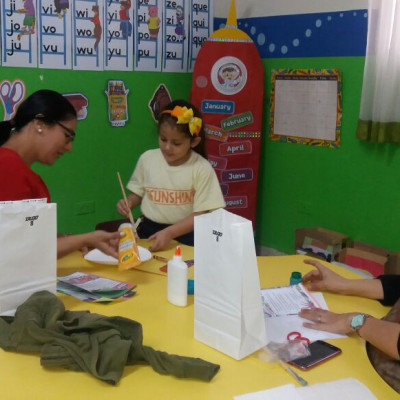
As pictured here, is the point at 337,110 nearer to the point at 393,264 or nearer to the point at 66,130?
the point at 393,264

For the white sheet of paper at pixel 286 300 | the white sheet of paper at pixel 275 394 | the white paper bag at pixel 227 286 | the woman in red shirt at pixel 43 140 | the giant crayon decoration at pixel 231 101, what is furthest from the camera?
the giant crayon decoration at pixel 231 101

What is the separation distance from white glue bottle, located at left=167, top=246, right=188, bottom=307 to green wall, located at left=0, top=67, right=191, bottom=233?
1.92 m

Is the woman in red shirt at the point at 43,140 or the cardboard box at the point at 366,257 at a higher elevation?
the woman in red shirt at the point at 43,140

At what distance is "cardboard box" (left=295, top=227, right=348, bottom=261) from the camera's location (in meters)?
3.40

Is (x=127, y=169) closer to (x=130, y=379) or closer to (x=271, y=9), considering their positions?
(x=271, y=9)

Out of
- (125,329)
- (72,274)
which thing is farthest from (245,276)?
(72,274)

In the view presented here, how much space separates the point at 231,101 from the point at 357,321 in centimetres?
251

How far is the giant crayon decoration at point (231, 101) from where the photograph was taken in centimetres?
371

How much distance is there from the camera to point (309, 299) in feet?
5.56

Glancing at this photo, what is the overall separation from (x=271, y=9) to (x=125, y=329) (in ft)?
10.1

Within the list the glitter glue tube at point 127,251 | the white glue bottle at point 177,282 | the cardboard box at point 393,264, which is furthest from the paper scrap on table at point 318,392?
the cardboard box at point 393,264

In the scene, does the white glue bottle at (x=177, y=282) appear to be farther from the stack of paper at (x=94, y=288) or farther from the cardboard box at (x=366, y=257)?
the cardboard box at (x=366, y=257)

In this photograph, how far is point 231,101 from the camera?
12.3 feet

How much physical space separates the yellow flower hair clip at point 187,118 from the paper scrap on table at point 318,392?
1521mm
